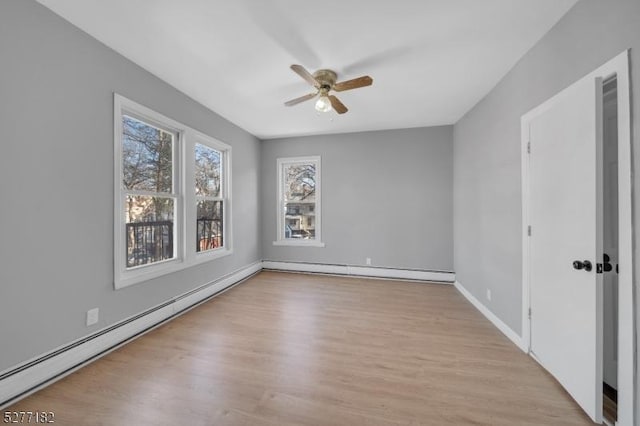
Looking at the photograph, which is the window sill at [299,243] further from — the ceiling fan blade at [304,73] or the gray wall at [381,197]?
the ceiling fan blade at [304,73]

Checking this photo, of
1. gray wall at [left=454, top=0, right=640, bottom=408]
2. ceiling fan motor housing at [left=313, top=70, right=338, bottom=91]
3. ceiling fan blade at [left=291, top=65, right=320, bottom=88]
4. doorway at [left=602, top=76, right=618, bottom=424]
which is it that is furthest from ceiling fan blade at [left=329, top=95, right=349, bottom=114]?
doorway at [left=602, top=76, right=618, bottom=424]

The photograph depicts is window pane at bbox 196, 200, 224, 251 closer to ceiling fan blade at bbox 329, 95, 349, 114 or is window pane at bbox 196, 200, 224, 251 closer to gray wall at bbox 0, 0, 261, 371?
gray wall at bbox 0, 0, 261, 371

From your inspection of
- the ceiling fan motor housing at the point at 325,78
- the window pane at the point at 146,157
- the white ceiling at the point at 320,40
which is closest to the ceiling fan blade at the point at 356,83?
the ceiling fan motor housing at the point at 325,78

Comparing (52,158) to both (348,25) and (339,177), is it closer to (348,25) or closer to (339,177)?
(348,25)

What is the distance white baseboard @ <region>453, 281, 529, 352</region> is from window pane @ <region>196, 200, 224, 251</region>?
12.8 ft

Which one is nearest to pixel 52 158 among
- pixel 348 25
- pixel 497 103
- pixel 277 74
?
pixel 277 74

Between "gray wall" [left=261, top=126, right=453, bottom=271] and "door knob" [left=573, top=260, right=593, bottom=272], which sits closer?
"door knob" [left=573, top=260, right=593, bottom=272]

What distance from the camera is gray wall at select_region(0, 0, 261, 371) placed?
1.69 m

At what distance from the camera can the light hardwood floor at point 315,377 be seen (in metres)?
1.61

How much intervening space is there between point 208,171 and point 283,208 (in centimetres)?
180

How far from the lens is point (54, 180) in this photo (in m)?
1.92

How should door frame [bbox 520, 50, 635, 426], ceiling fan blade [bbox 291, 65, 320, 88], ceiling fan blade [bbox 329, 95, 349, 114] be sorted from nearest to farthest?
1. door frame [bbox 520, 50, 635, 426]
2. ceiling fan blade [bbox 291, 65, 320, 88]
3. ceiling fan blade [bbox 329, 95, 349, 114]

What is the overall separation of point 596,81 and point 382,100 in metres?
2.19

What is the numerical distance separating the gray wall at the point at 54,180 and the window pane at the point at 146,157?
27 cm
